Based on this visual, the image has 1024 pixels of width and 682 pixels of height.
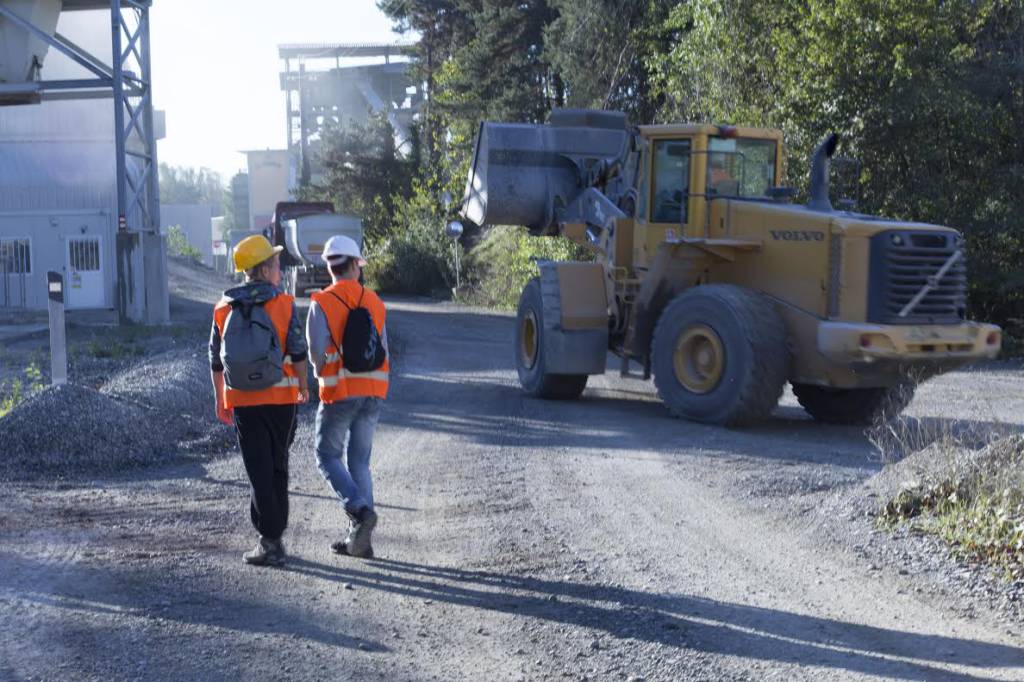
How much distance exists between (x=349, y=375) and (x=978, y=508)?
3.75 m

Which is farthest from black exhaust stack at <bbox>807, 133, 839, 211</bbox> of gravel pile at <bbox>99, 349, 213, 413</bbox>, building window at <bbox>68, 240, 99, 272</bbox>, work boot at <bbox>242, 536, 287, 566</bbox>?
building window at <bbox>68, 240, 99, 272</bbox>

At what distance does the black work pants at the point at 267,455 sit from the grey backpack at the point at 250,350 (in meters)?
0.23

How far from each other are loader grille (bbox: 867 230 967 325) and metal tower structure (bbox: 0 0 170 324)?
18728 mm

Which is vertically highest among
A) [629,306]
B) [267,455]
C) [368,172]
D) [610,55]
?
[610,55]

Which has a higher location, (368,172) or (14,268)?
(368,172)

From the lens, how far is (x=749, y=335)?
11.5m

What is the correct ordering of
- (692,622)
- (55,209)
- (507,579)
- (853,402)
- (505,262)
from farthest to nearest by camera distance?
(505,262) → (55,209) → (853,402) → (507,579) → (692,622)

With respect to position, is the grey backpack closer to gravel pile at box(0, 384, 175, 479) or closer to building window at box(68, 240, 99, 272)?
gravel pile at box(0, 384, 175, 479)

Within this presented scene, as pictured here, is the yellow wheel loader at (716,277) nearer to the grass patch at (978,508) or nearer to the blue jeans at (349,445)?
the grass patch at (978,508)

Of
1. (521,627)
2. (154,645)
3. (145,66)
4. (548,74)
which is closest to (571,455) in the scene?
(521,627)

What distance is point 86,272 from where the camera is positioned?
117 ft

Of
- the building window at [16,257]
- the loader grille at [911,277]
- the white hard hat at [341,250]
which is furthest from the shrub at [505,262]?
the white hard hat at [341,250]

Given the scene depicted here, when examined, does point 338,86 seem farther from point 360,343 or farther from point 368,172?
point 360,343

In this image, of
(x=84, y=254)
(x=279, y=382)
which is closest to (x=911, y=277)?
(x=279, y=382)
